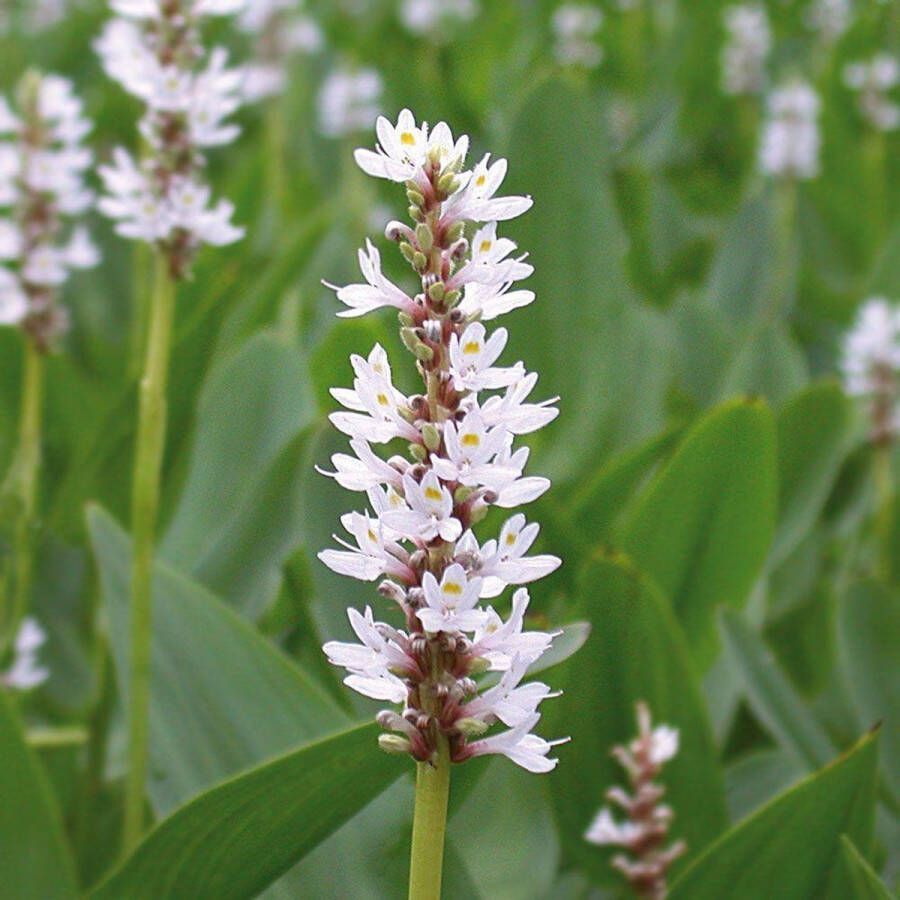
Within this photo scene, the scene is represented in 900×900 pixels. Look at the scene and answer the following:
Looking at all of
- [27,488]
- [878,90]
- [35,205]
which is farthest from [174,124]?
[878,90]

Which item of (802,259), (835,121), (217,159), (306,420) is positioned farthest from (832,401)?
(217,159)

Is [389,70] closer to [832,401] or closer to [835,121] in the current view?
[835,121]

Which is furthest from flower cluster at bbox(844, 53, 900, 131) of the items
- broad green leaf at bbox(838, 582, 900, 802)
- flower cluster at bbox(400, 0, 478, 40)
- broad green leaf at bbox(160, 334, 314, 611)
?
broad green leaf at bbox(160, 334, 314, 611)

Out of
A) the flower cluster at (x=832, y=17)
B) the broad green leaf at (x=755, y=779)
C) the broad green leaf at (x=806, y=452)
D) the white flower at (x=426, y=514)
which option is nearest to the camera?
the white flower at (x=426, y=514)

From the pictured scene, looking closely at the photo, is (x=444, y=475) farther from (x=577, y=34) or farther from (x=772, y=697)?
(x=577, y=34)

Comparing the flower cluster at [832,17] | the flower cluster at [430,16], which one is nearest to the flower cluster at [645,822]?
the flower cluster at [430,16]

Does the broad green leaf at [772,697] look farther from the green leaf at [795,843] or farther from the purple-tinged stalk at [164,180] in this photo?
the purple-tinged stalk at [164,180]

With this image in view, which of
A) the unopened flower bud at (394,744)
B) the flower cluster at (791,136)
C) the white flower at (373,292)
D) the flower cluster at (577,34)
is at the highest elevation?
the flower cluster at (577,34)

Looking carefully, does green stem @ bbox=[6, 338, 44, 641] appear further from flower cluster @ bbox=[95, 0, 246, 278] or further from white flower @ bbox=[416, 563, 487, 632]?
white flower @ bbox=[416, 563, 487, 632]
